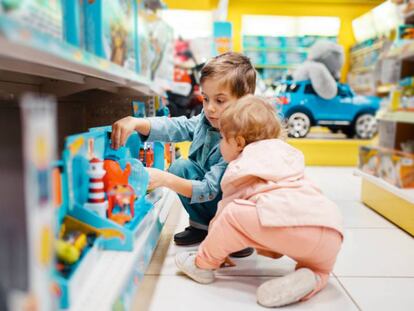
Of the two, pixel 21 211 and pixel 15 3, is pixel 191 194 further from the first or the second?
pixel 15 3

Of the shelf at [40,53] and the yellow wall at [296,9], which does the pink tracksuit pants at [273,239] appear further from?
the yellow wall at [296,9]

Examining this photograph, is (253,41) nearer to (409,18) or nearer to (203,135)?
(409,18)

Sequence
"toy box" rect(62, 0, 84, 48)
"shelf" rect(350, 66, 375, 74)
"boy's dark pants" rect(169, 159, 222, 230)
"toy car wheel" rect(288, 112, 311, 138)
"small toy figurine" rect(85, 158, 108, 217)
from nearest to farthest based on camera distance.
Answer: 1. "toy box" rect(62, 0, 84, 48)
2. "small toy figurine" rect(85, 158, 108, 217)
3. "boy's dark pants" rect(169, 159, 222, 230)
4. "toy car wheel" rect(288, 112, 311, 138)
5. "shelf" rect(350, 66, 375, 74)

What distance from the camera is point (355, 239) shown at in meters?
1.44

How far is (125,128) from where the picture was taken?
3.76 feet

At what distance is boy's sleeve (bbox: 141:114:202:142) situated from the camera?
52.2 inches

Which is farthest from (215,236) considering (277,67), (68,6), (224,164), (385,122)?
(277,67)

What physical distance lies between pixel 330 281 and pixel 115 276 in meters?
0.62

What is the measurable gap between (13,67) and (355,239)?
121 centimetres

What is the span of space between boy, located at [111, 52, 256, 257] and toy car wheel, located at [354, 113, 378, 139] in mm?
2731

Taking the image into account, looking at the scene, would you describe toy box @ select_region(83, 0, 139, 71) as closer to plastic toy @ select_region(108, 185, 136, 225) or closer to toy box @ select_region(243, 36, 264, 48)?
plastic toy @ select_region(108, 185, 136, 225)

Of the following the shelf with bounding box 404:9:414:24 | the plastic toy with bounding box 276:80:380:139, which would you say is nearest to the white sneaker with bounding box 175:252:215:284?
the shelf with bounding box 404:9:414:24

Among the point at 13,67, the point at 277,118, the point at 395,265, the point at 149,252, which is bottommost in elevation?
the point at 395,265

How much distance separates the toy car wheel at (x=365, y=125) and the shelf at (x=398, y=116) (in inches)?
69.9
